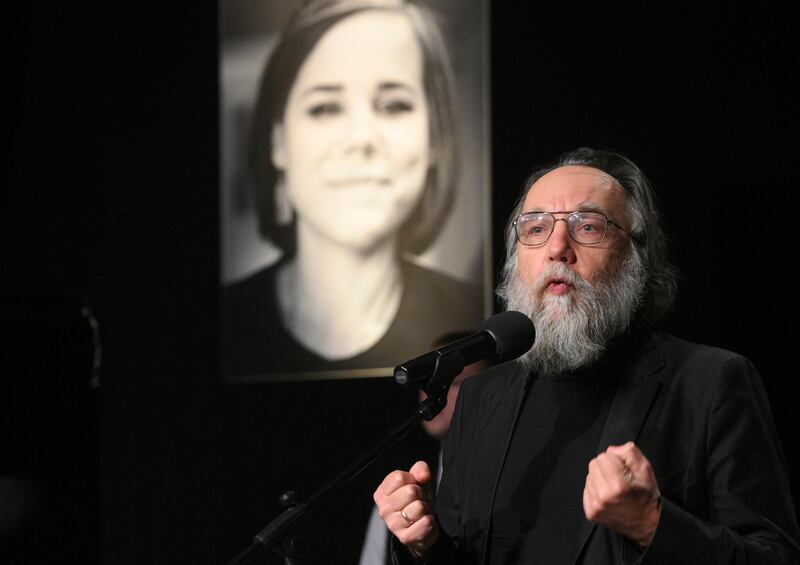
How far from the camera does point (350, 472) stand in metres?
1.61

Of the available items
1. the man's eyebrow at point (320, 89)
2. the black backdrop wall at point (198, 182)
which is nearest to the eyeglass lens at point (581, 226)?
the black backdrop wall at point (198, 182)

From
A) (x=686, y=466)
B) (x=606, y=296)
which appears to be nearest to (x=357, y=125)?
(x=606, y=296)

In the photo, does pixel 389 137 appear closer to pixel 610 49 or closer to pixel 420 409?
pixel 610 49

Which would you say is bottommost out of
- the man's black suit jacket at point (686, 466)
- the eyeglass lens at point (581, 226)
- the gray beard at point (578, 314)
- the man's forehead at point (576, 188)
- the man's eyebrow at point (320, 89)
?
the man's black suit jacket at point (686, 466)

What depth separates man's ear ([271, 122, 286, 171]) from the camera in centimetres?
388

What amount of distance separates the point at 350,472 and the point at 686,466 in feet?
2.38

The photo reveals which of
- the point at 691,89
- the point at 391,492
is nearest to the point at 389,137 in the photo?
the point at 691,89

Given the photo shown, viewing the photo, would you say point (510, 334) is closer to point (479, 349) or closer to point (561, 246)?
point (479, 349)

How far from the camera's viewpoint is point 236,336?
384cm

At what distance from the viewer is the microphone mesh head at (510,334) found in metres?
1.81

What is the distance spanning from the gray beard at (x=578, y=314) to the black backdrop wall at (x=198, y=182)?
150cm

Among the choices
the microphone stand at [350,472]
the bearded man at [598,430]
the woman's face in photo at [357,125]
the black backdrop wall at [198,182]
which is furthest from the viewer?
the woman's face in photo at [357,125]

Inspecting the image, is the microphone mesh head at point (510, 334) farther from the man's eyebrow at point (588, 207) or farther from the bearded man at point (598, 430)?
the man's eyebrow at point (588, 207)

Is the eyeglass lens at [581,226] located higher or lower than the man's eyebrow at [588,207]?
lower
